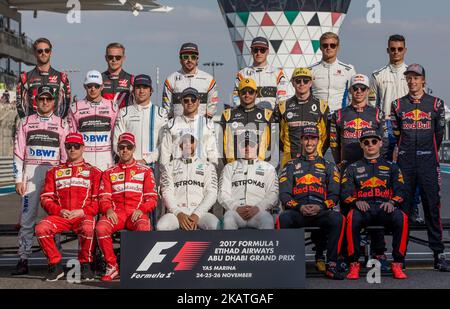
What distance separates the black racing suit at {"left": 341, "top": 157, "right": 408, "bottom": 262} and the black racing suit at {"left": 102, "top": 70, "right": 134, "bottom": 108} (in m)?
2.98

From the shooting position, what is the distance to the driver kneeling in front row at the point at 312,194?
8734 mm

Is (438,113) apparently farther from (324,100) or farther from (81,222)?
(81,222)

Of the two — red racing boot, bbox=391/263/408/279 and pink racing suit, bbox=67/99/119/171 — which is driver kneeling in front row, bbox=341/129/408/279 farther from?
pink racing suit, bbox=67/99/119/171

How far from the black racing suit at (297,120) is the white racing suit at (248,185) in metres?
0.63

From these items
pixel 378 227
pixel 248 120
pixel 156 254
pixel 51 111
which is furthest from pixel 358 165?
pixel 51 111

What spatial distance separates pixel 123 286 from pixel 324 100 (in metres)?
4.01

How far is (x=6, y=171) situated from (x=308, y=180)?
2242 centimetres

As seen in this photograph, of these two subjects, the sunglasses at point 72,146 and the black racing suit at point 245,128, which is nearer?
the sunglasses at point 72,146

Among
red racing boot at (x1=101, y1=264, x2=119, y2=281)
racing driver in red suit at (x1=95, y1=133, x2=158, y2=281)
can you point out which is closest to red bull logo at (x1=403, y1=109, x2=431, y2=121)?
racing driver in red suit at (x1=95, y1=133, x2=158, y2=281)

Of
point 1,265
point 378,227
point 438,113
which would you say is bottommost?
point 1,265

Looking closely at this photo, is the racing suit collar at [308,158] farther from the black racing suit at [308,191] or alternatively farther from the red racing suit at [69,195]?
the red racing suit at [69,195]

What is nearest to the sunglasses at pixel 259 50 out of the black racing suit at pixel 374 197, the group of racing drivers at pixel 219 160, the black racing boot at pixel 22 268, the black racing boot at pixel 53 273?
the group of racing drivers at pixel 219 160

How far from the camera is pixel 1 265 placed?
33.5ft

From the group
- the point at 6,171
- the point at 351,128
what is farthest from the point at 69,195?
the point at 6,171
